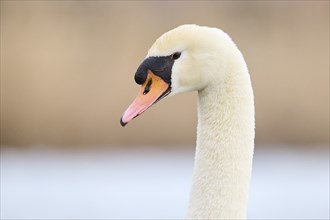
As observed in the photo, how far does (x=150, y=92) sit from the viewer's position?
2975 millimetres

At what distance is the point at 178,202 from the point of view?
7168mm

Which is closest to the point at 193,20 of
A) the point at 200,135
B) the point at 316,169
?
the point at 316,169

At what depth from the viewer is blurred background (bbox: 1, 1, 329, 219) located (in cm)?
823

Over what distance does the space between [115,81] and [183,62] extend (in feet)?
17.7

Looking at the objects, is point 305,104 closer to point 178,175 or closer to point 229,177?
point 178,175

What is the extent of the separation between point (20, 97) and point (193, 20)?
1620 mm

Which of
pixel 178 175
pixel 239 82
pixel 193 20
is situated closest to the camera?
pixel 239 82

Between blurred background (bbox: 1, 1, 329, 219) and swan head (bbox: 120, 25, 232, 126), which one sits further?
blurred background (bbox: 1, 1, 329, 219)

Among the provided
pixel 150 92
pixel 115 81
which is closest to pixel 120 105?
pixel 115 81

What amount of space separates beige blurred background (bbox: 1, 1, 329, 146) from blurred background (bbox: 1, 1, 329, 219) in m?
0.01

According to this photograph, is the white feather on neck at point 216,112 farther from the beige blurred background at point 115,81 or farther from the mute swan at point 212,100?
the beige blurred background at point 115,81

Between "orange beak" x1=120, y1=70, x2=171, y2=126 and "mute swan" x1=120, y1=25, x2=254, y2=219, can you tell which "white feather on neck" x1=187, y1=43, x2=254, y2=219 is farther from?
"orange beak" x1=120, y1=70, x2=171, y2=126

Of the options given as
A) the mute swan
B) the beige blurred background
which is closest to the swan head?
the mute swan

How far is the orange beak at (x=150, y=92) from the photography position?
2945 mm
